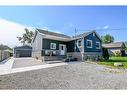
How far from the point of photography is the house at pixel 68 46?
1912 cm

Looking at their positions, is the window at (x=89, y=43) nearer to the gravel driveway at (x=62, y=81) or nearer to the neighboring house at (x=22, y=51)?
the gravel driveway at (x=62, y=81)

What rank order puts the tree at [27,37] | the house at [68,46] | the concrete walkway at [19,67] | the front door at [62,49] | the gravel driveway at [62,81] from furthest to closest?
the tree at [27,37]
the front door at [62,49]
the house at [68,46]
the concrete walkway at [19,67]
the gravel driveway at [62,81]

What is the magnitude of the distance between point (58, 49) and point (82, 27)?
6.71 m

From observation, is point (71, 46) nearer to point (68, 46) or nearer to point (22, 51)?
point (68, 46)

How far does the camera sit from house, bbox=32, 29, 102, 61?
753 inches

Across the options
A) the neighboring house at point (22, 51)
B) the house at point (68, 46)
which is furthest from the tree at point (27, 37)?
the house at point (68, 46)

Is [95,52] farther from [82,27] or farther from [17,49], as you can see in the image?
[17,49]

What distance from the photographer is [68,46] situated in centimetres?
2227

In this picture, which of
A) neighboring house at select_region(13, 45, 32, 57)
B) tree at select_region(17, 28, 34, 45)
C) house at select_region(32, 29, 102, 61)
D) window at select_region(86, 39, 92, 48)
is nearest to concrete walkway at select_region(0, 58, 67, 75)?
house at select_region(32, 29, 102, 61)

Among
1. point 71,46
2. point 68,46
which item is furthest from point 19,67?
point 68,46

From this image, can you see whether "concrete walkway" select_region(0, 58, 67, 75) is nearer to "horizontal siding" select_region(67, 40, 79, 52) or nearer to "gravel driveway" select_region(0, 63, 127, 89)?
"gravel driveway" select_region(0, 63, 127, 89)
